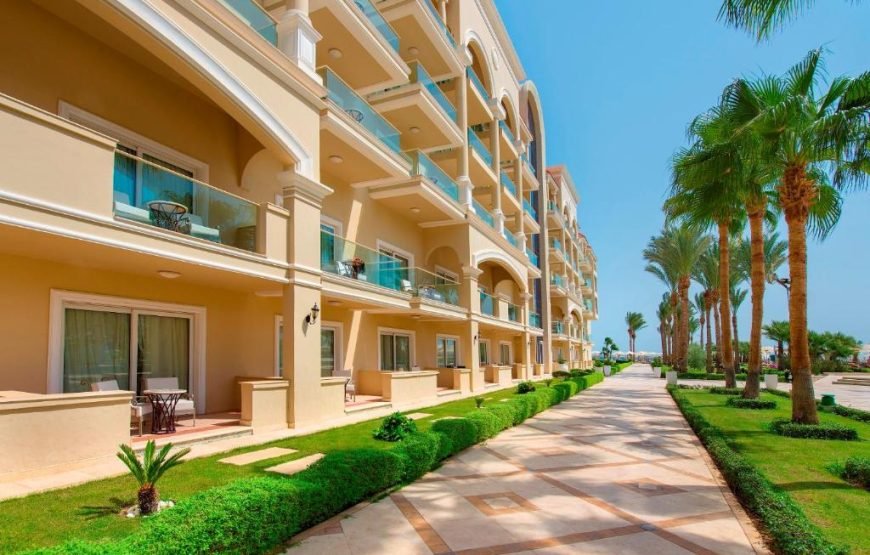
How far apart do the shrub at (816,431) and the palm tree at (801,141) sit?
455 millimetres

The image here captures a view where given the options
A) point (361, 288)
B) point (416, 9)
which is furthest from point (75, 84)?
point (416, 9)

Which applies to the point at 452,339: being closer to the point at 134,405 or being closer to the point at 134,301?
the point at 134,301

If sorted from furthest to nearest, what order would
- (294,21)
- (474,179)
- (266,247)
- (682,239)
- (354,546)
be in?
(682,239)
(474,179)
(294,21)
(266,247)
(354,546)

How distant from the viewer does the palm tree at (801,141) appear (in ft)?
32.6

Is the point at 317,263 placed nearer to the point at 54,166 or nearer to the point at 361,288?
the point at 361,288

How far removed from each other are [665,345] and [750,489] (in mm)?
72823

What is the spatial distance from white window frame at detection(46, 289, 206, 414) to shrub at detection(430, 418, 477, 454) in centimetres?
533

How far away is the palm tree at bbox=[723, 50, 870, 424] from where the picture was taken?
32.6 ft

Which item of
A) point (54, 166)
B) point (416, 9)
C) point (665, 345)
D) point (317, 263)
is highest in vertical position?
point (416, 9)

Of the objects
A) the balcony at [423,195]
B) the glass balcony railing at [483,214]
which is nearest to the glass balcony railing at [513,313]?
the glass balcony railing at [483,214]

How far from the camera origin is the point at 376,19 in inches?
614

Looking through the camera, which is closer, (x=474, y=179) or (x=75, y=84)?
(x=75, y=84)

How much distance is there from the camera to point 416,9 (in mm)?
17500

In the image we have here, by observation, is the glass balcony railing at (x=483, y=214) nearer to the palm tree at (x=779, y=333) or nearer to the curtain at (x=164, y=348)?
the curtain at (x=164, y=348)
